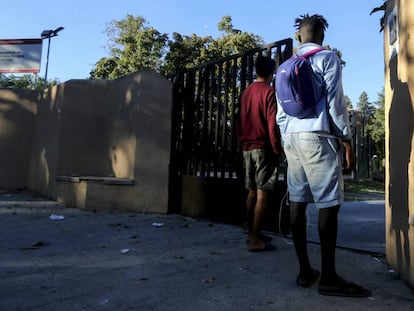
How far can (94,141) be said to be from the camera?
8.24 meters

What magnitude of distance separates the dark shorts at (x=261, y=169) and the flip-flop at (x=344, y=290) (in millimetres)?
1458

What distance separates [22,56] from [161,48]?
13022 mm

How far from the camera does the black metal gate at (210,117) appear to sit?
5.64 metres

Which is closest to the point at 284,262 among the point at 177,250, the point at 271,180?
the point at 271,180

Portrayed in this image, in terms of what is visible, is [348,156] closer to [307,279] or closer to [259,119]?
[307,279]

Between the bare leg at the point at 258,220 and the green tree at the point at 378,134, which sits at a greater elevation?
the green tree at the point at 378,134

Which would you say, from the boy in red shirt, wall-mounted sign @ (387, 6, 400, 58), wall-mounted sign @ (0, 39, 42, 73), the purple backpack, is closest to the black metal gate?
the boy in red shirt

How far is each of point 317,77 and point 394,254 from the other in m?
1.64

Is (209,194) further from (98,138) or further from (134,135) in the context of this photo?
(98,138)

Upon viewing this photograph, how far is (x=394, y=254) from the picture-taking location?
142 inches

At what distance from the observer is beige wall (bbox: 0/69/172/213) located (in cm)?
670

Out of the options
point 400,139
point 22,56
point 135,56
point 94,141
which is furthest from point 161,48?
point 400,139

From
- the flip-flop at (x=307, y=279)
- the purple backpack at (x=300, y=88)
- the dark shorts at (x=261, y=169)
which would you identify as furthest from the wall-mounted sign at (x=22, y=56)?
the flip-flop at (x=307, y=279)

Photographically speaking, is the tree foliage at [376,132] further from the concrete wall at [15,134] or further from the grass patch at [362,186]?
the concrete wall at [15,134]
